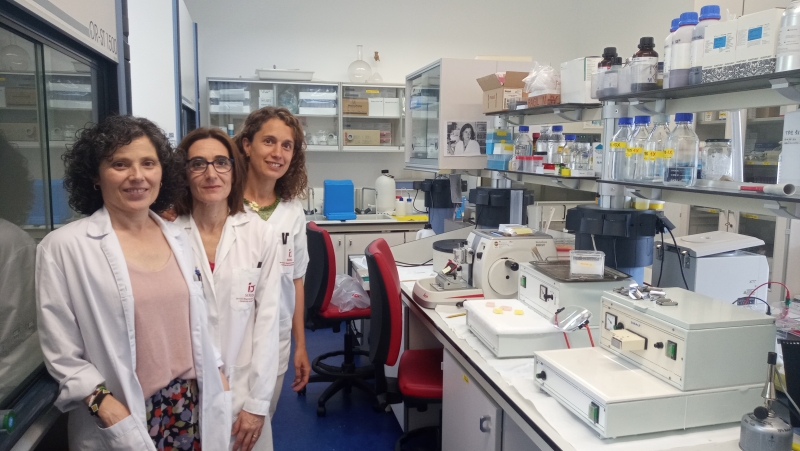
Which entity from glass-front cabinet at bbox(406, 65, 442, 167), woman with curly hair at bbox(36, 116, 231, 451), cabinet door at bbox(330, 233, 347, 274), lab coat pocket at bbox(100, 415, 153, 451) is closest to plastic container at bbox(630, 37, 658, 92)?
woman with curly hair at bbox(36, 116, 231, 451)

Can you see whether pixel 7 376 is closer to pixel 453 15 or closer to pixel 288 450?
pixel 288 450

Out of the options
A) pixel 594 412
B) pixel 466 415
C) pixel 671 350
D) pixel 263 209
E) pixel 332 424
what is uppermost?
pixel 263 209

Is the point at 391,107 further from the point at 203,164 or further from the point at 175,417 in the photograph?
the point at 175,417

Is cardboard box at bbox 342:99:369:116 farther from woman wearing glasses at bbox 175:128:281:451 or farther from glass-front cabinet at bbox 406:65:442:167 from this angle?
woman wearing glasses at bbox 175:128:281:451

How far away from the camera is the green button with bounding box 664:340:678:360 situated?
1.24 meters

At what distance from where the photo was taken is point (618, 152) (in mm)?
1859

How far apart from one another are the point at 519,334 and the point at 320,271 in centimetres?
149

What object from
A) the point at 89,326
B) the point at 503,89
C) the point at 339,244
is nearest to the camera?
the point at 89,326

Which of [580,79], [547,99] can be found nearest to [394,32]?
[547,99]

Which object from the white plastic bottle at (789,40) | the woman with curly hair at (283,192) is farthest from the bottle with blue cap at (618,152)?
the woman with curly hair at (283,192)

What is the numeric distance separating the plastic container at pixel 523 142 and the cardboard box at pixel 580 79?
411 millimetres

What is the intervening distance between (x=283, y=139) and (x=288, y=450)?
1.47m

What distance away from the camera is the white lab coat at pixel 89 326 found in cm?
114

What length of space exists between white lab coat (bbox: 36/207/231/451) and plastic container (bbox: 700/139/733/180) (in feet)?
5.26
